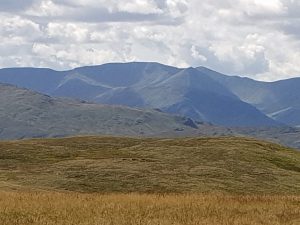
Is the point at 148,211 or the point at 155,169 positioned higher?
the point at 148,211

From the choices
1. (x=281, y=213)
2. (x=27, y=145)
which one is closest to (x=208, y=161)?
(x=27, y=145)

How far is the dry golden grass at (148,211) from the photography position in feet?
76.6

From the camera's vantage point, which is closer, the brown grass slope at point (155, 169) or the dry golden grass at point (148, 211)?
the dry golden grass at point (148, 211)

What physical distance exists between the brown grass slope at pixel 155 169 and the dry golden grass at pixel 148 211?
22903mm

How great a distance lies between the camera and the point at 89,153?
98188 mm

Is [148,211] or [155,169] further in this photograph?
[155,169]

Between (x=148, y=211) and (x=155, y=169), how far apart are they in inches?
1867

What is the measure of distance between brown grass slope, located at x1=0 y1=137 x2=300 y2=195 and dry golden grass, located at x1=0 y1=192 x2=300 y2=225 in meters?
22.9

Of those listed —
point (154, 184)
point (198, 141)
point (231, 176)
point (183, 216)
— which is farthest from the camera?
point (198, 141)

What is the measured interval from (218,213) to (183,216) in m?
2.13

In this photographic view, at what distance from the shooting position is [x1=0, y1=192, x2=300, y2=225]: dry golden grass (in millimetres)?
23344

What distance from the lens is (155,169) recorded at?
2926 inches

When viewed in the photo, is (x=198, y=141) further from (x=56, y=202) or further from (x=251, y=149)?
(x=56, y=202)

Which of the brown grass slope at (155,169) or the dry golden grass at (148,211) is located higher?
the dry golden grass at (148,211)
